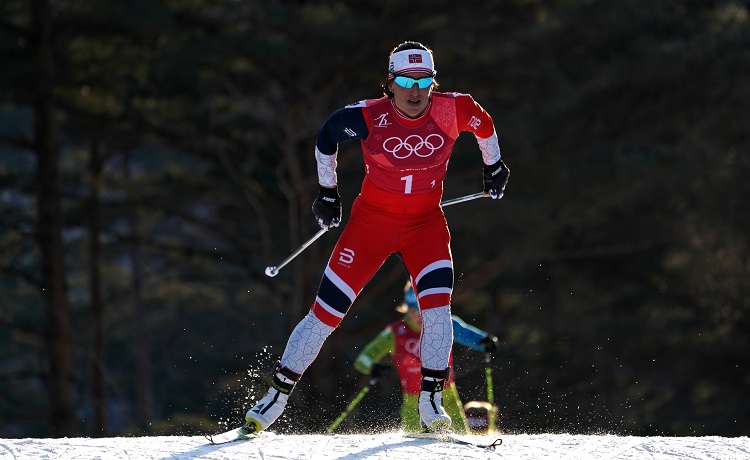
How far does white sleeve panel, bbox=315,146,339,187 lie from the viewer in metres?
5.87

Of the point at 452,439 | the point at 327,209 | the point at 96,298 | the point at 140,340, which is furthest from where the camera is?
the point at 140,340

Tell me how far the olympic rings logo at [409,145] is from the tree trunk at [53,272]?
11841 mm

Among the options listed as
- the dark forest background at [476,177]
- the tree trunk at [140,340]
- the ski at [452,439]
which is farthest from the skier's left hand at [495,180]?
the tree trunk at [140,340]

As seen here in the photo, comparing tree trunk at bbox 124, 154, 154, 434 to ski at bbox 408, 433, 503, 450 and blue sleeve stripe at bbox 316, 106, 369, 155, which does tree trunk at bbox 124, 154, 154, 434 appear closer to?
blue sleeve stripe at bbox 316, 106, 369, 155

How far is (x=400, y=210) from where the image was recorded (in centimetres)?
582

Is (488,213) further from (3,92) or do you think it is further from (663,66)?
(3,92)

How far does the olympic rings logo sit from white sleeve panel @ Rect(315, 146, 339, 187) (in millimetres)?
312

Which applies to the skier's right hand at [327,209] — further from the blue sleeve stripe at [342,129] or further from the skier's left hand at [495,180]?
the skier's left hand at [495,180]

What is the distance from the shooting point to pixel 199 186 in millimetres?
20844

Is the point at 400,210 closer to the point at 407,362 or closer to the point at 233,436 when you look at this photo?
the point at 233,436

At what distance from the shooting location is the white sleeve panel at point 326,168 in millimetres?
5867

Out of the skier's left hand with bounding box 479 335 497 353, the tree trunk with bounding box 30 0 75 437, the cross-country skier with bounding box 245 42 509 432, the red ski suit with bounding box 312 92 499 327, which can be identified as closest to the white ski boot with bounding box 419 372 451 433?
the cross-country skier with bounding box 245 42 509 432

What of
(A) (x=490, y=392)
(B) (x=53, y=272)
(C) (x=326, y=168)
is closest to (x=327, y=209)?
(C) (x=326, y=168)

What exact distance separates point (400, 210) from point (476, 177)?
1182 centimetres
